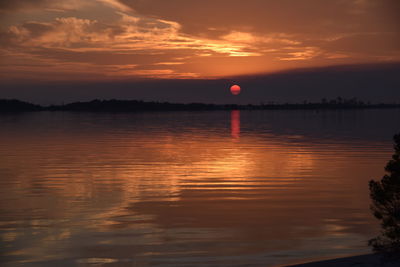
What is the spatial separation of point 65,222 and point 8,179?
426 inches

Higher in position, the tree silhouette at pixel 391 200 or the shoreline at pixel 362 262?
the tree silhouette at pixel 391 200

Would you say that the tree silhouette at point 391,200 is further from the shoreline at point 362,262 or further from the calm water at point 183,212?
the calm water at point 183,212

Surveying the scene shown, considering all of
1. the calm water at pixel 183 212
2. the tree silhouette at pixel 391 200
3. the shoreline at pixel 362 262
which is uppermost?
the tree silhouette at pixel 391 200

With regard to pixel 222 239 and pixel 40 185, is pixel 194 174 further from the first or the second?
pixel 222 239

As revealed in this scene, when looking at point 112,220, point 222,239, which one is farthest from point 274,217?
point 112,220

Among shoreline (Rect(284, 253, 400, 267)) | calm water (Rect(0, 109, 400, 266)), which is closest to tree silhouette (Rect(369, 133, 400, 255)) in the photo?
shoreline (Rect(284, 253, 400, 267))

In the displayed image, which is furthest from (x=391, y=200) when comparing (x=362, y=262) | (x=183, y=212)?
(x=183, y=212)

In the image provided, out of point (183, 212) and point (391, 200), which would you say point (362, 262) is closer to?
point (391, 200)

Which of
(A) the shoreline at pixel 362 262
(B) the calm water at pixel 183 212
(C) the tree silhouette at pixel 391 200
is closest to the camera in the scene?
(A) the shoreline at pixel 362 262

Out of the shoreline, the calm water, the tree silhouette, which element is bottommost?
the calm water

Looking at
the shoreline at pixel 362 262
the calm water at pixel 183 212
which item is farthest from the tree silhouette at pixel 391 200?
the calm water at pixel 183 212

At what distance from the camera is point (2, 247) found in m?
12.5

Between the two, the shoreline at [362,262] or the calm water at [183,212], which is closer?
the shoreline at [362,262]

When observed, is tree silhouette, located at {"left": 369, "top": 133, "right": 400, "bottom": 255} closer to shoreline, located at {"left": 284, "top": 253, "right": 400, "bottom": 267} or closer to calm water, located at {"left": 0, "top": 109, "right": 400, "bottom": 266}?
shoreline, located at {"left": 284, "top": 253, "right": 400, "bottom": 267}
